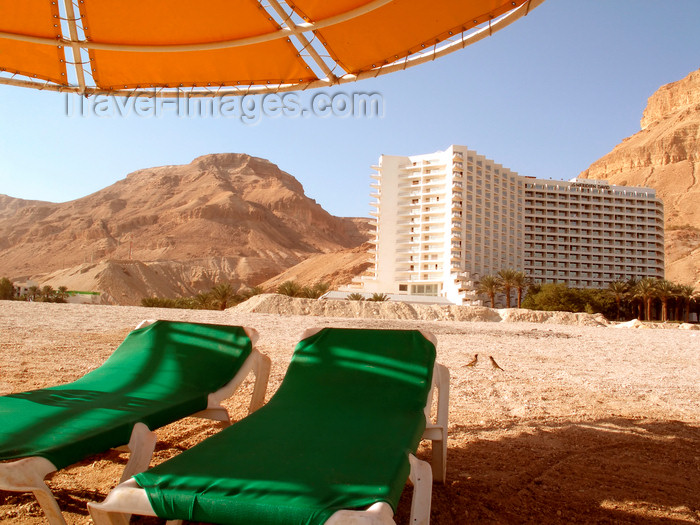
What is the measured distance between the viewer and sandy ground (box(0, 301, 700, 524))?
263cm

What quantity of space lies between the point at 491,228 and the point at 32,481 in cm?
5470

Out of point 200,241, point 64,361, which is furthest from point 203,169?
point 64,361

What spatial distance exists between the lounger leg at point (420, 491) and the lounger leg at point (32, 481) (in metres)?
1.30

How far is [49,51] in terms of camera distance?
3.87m

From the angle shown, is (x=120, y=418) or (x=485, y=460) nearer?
(x=120, y=418)

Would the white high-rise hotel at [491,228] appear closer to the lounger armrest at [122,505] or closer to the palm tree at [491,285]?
the palm tree at [491,285]

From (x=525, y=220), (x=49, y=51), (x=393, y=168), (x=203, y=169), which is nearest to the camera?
(x=49, y=51)

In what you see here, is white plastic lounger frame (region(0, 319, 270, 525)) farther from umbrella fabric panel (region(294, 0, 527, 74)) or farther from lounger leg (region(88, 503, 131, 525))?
umbrella fabric panel (region(294, 0, 527, 74))

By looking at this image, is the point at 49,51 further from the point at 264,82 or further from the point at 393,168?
the point at 393,168

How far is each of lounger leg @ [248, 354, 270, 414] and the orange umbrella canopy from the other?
2106 mm

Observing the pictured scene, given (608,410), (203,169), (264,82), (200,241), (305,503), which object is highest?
(203,169)

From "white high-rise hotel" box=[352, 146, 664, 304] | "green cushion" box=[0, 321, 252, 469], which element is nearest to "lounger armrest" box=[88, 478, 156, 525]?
"green cushion" box=[0, 321, 252, 469]

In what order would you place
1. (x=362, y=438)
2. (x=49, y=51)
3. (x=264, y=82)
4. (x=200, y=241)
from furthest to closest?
(x=200, y=241) < (x=264, y=82) < (x=49, y=51) < (x=362, y=438)

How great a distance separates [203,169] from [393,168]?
79972mm
